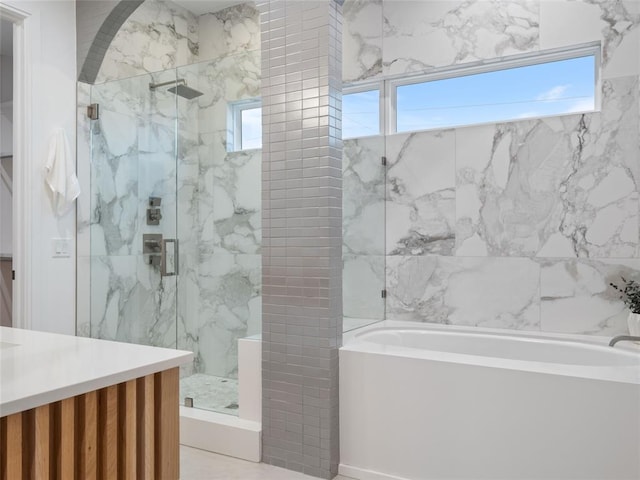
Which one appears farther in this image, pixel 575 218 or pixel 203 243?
pixel 203 243

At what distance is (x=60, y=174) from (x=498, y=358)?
2.67 metres

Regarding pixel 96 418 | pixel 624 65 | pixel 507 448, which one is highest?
pixel 624 65

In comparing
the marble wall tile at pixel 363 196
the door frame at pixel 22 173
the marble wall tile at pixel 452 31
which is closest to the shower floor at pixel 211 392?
the door frame at pixel 22 173

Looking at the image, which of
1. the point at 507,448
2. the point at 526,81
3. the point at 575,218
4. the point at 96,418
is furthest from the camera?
the point at 526,81

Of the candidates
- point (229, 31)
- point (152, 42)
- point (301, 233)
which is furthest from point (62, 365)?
point (229, 31)

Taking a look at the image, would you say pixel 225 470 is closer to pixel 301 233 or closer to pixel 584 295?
pixel 301 233

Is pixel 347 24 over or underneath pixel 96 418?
over

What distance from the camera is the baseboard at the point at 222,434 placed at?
255cm

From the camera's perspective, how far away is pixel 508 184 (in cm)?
293

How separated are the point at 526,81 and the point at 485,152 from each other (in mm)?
488

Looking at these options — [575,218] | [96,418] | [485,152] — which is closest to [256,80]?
[485,152]

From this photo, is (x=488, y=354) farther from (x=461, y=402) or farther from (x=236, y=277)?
(x=236, y=277)

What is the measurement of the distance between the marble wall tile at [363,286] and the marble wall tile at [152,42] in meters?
2.12

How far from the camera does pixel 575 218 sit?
9.02ft
